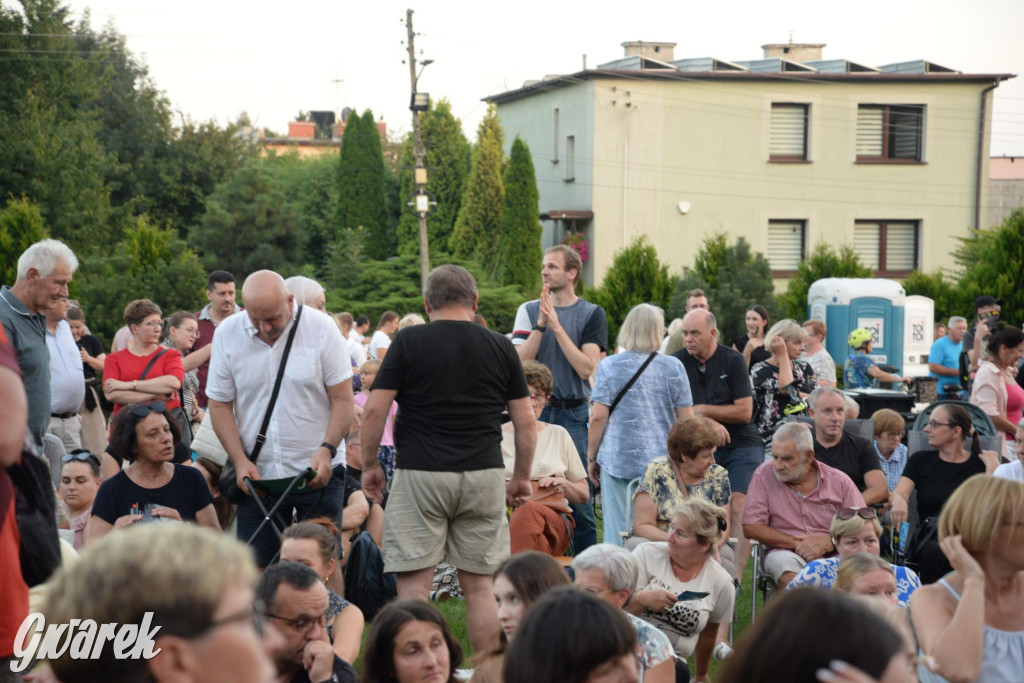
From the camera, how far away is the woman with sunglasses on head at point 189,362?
7.69m

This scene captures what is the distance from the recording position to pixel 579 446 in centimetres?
693

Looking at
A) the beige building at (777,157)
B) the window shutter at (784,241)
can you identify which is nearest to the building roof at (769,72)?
the beige building at (777,157)

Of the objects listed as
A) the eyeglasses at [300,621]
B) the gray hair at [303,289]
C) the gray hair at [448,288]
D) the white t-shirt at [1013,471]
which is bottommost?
the eyeglasses at [300,621]

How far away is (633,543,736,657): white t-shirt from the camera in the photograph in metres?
4.91

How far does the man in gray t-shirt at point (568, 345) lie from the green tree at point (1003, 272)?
17221mm

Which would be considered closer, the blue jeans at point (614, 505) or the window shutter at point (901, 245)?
the blue jeans at point (614, 505)

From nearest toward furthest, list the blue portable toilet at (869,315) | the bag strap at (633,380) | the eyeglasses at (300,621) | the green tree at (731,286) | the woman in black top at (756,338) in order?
the eyeglasses at (300,621)
the bag strap at (633,380)
the woman in black top at (756,338)
the blue portable toilet at (869,315)
the green tree at (731,286)

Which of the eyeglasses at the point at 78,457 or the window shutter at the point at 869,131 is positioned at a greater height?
the window shutter at the point at 869,131

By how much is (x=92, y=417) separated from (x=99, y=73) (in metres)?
31.7

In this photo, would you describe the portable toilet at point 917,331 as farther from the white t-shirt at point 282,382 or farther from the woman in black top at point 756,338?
the white t-shirt at point 282,382

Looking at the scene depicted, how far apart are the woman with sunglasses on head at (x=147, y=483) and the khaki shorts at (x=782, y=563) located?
3139 millimetres

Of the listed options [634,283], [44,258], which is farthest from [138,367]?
[634,283]

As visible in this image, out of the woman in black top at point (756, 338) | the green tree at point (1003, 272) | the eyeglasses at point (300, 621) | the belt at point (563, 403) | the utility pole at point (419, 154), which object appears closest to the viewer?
the eyeglasses at point (300, 621)

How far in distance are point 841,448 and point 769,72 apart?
25.4m
